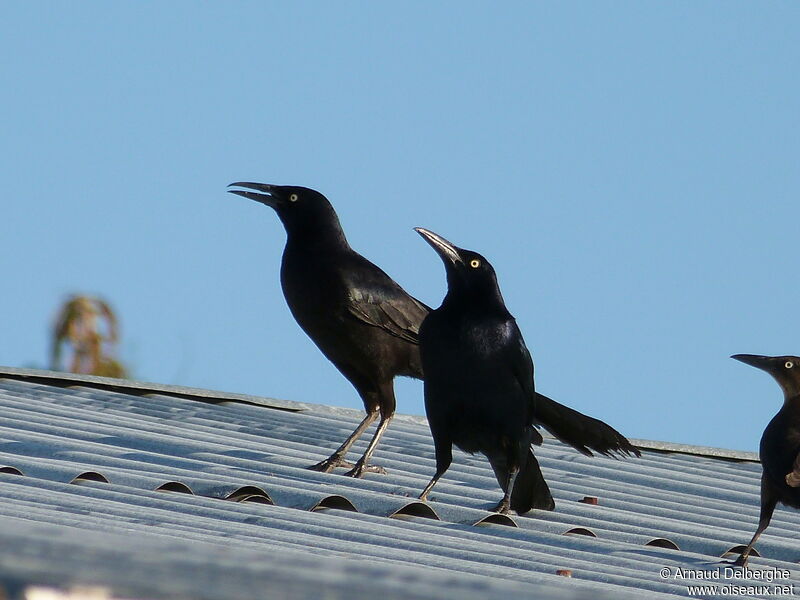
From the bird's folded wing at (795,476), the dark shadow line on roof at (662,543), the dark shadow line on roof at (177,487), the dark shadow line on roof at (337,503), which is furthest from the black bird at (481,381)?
the bird's folded wing at (795,476)

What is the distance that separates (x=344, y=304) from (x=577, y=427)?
128 centimetres

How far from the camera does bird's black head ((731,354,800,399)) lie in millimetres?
4664

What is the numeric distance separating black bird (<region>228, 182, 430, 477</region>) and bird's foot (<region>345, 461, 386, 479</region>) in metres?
0.01

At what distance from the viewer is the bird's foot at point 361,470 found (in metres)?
5.68

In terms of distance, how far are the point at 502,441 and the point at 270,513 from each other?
1.11m

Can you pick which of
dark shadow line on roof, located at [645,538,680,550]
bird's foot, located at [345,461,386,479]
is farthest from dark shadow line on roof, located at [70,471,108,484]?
dark shadow line on roof, located at [645,538,680,550]

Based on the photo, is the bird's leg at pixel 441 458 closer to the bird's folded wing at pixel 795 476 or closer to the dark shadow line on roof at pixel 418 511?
the dark shadow line on roof at pixel 418 511

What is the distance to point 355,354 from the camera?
6.21 meters

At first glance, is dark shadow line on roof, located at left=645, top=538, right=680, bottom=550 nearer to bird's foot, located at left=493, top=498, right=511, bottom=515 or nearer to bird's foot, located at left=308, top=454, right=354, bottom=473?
bird's foot, located at left=493, top=498, right=511, bottom=515

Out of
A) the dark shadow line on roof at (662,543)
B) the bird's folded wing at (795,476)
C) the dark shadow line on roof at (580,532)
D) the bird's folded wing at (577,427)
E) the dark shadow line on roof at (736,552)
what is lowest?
the dark shadow line on roof at (580,532)

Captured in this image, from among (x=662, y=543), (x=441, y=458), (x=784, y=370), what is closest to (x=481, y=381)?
(x=441, y=458)

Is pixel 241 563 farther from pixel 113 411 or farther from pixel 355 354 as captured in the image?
pixel 113 411

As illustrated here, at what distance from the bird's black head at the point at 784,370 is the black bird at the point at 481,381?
0.86m

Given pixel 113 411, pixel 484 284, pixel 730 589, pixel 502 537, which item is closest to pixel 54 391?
pixel 113 411
